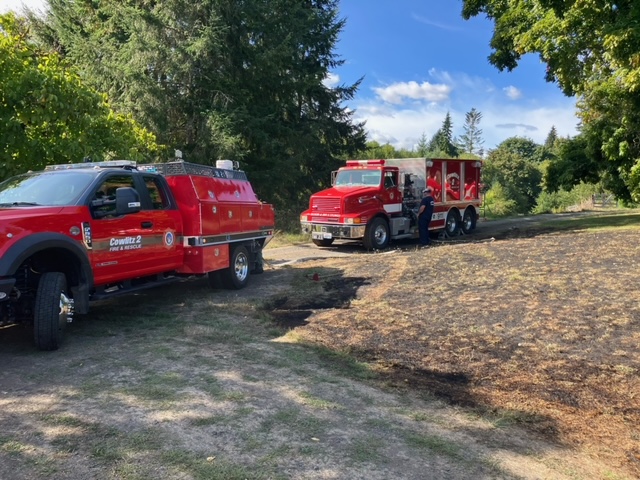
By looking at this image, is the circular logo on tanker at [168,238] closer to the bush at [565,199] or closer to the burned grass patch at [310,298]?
the burned grass patch at [310,298]

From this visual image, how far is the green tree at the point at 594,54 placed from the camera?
12.5 meters

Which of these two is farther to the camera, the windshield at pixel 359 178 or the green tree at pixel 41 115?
the windshield at pixel 359 178

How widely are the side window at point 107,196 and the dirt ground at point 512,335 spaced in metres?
2.83

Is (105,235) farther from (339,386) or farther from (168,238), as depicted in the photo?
(339,386)

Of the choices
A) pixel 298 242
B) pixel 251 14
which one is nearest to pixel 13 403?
pixel 298 242

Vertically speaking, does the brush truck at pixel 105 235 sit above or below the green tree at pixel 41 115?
below

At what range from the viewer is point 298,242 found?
64.1 ft

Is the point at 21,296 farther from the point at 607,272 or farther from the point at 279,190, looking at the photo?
the point at 279,190

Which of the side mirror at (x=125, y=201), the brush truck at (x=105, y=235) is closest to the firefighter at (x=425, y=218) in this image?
the brush truck at (x=105, y=235)

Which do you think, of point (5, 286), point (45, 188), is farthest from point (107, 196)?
point (5, 286)

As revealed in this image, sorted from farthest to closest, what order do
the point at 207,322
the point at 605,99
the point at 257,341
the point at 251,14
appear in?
the point at 251,14 → the point at 605,99 → the point at 207,322 → the point at 257,341

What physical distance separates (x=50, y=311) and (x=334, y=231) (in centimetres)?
1144

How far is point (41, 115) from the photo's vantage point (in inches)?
374

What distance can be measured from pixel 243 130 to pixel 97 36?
7932 millimetres
